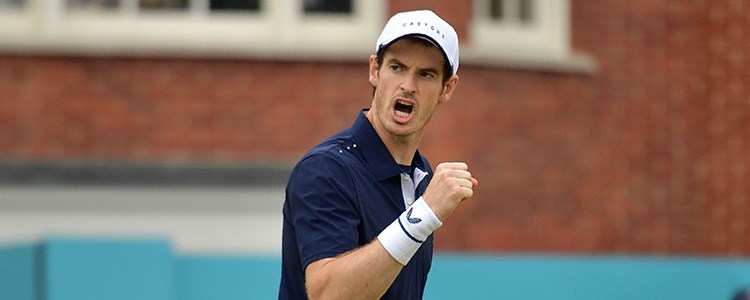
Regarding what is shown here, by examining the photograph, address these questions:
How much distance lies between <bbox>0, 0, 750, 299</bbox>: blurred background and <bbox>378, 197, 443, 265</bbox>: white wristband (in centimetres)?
553

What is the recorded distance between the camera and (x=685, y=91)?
1291 cm

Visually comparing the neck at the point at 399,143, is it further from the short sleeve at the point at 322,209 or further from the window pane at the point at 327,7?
the window pane at the point at 327,7

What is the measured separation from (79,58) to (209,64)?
82 cm

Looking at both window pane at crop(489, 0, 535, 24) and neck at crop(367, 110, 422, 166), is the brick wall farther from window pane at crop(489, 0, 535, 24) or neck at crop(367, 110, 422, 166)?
neck at crop(367, 110, 422, 166)

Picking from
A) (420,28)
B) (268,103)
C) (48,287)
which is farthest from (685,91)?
(420,28)

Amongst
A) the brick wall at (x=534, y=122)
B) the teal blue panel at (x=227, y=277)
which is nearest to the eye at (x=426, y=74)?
the teal blue panel at (x=227, y=277)

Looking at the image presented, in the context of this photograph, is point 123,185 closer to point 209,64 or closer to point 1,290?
point 209,64

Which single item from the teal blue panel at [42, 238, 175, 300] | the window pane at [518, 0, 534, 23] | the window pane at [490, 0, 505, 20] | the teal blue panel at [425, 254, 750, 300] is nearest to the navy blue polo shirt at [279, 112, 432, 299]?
the teal blue panel at [42, 238, 175, 300]

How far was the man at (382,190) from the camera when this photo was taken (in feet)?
11.8

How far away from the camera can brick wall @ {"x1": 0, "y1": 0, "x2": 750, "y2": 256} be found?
11.0 metres

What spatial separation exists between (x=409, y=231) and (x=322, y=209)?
0.69 ft

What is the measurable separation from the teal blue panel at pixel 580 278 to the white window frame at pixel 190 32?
2088mm

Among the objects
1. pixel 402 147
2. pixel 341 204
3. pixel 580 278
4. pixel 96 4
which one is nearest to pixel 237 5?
pixel 96 4

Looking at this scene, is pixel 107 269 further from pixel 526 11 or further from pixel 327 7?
pixel 526 11
